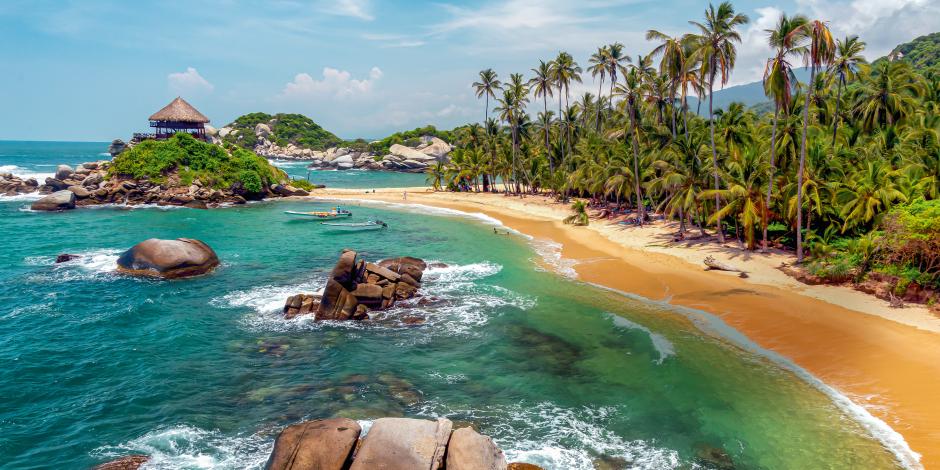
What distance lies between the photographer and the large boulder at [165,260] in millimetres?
35500

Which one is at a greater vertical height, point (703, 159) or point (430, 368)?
point (703, 159)

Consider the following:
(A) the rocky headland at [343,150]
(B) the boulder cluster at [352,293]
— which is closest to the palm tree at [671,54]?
(B) the boulder cluster at [352,293]

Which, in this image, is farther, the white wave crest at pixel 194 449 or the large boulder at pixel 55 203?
the large boulder at pixel 55 203

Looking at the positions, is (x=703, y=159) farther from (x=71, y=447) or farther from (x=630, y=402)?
(x=71, y=447)

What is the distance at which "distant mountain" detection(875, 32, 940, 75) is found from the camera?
118 m

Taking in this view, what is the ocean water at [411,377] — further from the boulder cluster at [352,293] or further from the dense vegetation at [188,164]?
the dense vegetation at [188,164]

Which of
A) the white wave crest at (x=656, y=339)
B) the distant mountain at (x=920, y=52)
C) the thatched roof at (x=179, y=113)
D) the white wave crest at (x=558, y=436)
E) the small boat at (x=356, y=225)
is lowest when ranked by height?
the white wave crest at (x=558, y=436)

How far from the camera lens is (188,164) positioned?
78.9 metres

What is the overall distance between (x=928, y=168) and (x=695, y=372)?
85.6 ft

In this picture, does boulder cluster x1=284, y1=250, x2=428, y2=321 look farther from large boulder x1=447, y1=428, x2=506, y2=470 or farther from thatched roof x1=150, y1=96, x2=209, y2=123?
thatched roof x1=150, y1=96, x2=209, y2=123

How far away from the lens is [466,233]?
55062 millimetres

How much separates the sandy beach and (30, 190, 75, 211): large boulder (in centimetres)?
6369

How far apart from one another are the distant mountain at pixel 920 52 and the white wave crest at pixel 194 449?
148435 mm

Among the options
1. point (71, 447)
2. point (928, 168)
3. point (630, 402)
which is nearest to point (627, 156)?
point (928, 168)
